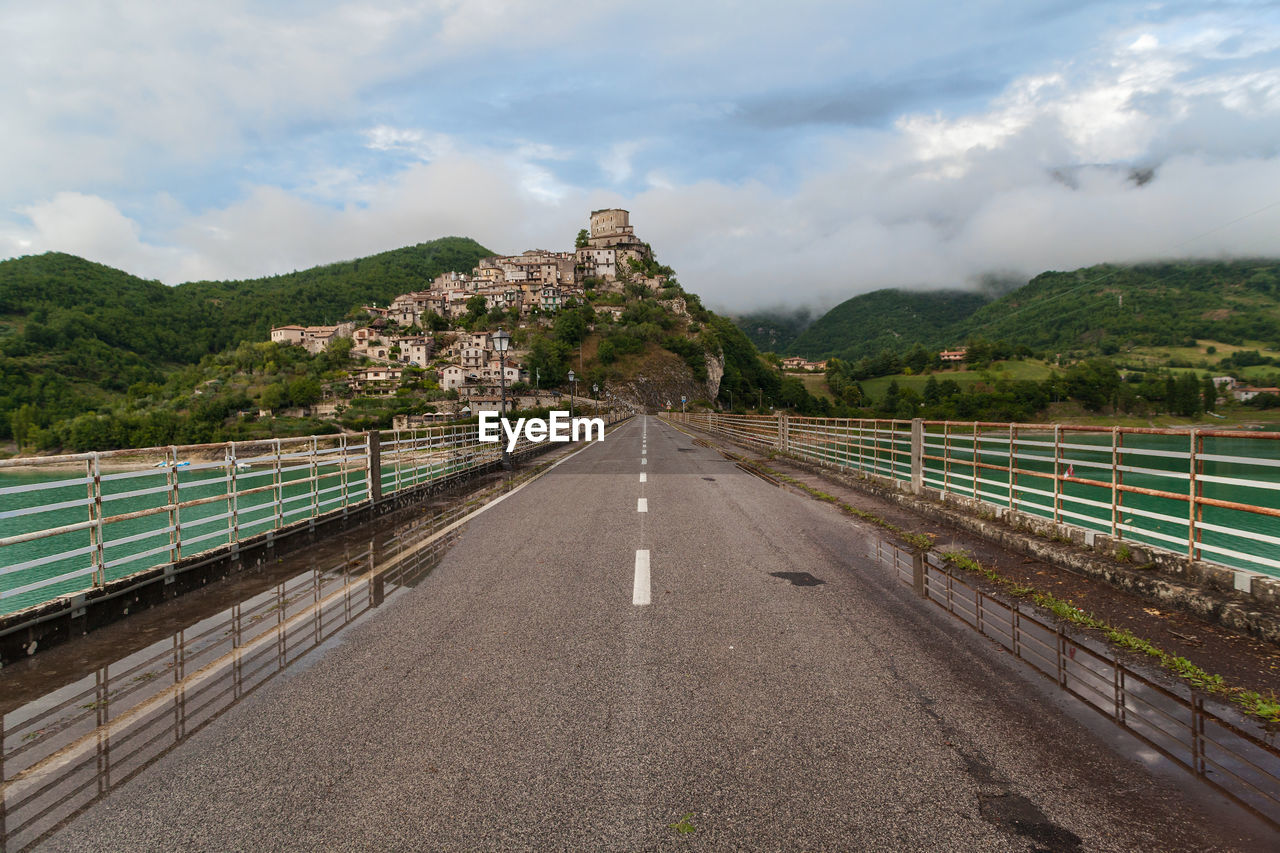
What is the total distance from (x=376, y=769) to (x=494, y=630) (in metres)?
2.11

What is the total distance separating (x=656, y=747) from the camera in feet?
10.8


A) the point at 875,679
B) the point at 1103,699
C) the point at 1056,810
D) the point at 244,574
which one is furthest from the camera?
the point at 244,574

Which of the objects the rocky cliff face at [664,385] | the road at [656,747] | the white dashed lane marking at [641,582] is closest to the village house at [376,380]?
the rocky cliff face at [664,385]

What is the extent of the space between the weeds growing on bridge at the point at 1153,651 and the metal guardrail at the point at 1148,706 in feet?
0.55

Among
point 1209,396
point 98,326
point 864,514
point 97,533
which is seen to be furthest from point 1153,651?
point 98,326

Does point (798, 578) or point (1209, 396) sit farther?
point (1209, 396)

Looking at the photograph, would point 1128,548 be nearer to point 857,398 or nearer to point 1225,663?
point 1225,663

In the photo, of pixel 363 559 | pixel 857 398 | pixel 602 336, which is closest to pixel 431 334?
pixel 602 336

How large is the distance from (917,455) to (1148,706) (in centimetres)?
952

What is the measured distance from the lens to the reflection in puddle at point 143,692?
3064 millimetres

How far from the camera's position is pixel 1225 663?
14.6 feet

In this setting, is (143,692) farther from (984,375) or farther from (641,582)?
(984,375)

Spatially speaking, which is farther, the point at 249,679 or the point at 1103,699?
the point at 249,679

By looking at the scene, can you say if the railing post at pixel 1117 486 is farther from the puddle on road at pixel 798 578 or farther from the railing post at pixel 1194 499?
the puddle on road at pixel 798 578
